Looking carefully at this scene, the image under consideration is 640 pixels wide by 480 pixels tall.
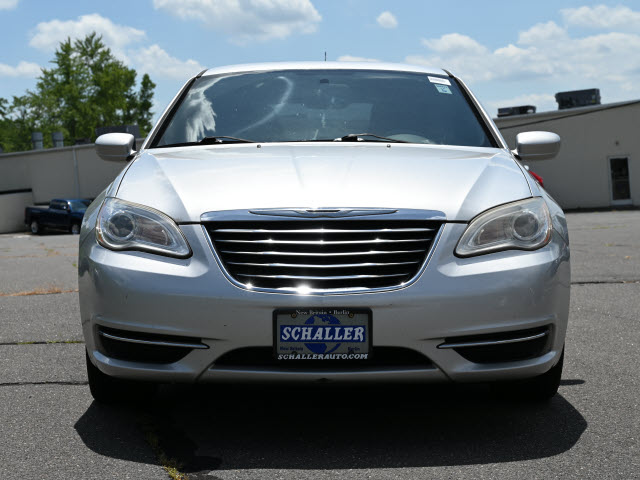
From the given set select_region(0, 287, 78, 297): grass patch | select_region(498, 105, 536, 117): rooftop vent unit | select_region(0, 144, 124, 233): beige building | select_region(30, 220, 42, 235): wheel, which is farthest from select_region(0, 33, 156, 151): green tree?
select_region(0, 287, 78, 297): grass patch

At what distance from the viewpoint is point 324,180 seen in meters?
3.37

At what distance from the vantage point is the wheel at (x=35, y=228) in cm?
3625

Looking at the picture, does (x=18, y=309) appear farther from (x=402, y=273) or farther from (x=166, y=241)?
(x=402, y=273)

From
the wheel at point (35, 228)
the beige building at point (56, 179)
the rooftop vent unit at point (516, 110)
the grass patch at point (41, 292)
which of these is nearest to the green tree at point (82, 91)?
the beige building at point (56, 179)

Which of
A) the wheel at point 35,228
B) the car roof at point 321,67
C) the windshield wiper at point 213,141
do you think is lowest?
the wheel at point 35,228

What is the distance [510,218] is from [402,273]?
1.73 ft

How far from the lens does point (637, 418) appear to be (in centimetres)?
356

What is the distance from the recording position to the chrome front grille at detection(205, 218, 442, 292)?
3084mm

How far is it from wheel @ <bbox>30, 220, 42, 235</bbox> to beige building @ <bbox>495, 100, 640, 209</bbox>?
20254mm

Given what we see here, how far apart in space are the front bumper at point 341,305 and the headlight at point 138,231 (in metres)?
0.04

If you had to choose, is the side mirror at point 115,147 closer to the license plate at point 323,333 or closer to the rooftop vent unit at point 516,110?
→ the license plate at point 323,333

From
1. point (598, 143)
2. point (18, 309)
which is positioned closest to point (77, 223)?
point (598, 143)

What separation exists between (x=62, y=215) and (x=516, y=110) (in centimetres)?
1967

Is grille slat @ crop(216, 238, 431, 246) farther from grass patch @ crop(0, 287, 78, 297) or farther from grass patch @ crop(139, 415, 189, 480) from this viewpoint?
grass patch @ crop(0, 287, 78, 297)
